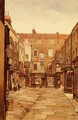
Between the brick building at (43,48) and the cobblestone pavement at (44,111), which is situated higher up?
the brick building at (43,48)

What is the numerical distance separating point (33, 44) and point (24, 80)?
33.8 ft

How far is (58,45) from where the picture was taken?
195 feet

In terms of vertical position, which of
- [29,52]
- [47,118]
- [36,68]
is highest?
[29,52]

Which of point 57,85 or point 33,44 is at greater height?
point 33,44

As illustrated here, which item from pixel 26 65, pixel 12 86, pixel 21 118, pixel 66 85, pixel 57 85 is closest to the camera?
pixel 21 118

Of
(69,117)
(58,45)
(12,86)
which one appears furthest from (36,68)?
(69,117)

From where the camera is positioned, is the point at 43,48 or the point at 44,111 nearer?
the point at 44,111

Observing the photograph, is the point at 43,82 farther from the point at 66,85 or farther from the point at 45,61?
the point at 66,85

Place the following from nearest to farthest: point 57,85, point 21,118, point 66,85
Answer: point 21,118 → point 66,85 → point 57,85

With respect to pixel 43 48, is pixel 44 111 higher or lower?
lower

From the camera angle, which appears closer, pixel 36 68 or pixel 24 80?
pixel 24 80

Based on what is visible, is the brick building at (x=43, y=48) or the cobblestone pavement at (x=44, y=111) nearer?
the cobblestone pavement at (x=44, y=111)

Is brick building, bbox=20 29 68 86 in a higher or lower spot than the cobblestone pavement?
higher

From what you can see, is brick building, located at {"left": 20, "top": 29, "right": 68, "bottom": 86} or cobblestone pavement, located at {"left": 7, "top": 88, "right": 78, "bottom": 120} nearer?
cobblestone pavement, located at {"left": 7, "top": 88, "right": 78, "bottom": 120}
